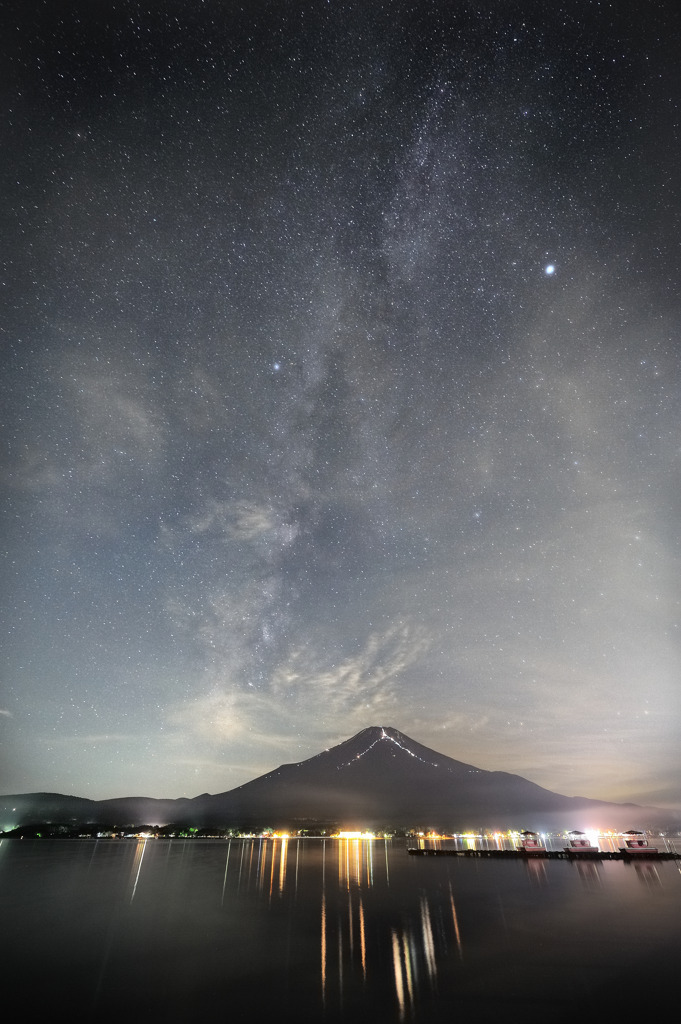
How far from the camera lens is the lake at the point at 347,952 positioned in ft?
51.1

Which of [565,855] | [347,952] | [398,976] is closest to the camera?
[398,976]

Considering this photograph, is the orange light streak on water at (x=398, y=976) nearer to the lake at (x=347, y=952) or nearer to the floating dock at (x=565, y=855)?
the lake at (x=347, y=952)

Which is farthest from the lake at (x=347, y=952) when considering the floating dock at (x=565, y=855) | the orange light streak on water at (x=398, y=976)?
the floating dock at (x=565, y=855)

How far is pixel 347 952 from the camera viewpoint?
21406 mm

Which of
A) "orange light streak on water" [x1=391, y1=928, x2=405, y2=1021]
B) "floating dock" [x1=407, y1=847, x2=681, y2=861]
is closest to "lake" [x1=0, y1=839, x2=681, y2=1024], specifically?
"orange light streak on water" [x1=391, y1=928, x2=405, y2=1021]

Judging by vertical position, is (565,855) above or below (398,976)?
above

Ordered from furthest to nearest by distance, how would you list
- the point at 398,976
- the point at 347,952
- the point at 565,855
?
the point at 565,855, the point at 347,952, the point at 398,976

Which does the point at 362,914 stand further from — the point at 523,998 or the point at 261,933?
the point at 523,998

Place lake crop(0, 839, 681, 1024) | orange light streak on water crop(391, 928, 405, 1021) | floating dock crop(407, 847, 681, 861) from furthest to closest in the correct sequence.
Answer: floating dock crop(407, 847, 681, 861)
lake crop(0, 839, 681, 1024)
orange light streak on water crop(391, 928, 405, 1021)

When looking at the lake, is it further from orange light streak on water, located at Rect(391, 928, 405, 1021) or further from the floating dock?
the floating dock

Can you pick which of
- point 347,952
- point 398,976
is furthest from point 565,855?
point 398,976

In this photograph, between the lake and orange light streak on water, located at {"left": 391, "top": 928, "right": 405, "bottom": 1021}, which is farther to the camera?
the lake

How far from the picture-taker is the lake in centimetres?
1558

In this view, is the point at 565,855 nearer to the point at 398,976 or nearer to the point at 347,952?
the point at 347,952
